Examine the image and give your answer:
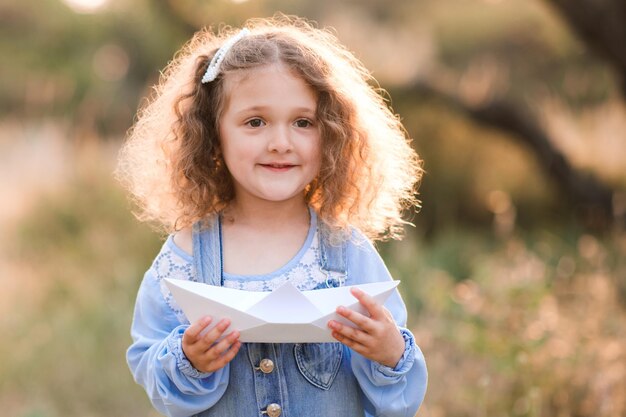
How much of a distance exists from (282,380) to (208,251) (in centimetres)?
35

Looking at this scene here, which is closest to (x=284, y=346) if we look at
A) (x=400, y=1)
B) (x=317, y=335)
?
(x=317, y=335)

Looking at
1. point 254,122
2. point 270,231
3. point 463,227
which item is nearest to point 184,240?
point 270,231

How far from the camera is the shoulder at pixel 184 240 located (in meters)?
2.20

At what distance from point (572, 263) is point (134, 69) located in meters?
7.28

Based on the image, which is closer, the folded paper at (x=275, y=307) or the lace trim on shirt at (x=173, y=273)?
the folded paper at (x=275, y=307)

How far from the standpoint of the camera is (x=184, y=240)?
2.21 metres

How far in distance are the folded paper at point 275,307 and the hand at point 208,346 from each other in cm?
2

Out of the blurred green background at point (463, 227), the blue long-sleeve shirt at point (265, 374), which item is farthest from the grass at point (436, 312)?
the blue long-sleeve shirt at point (265, 374)

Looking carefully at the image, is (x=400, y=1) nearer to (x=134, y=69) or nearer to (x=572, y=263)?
(x=134, y=69)

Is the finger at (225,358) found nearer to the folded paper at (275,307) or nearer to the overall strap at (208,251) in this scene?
the folded paper at (275,307)

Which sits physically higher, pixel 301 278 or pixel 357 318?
pixel 301 278

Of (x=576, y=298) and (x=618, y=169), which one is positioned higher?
(x=618, y=169)

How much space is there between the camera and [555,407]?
3660 millimetres

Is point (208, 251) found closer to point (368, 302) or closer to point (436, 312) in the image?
point (368, 302)
